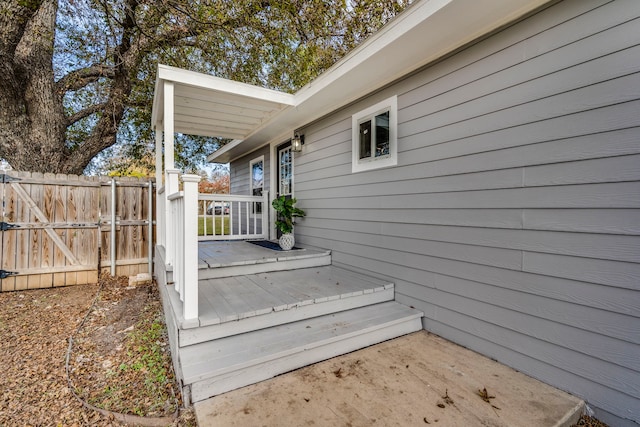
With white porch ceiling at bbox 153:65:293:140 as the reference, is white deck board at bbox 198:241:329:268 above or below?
below

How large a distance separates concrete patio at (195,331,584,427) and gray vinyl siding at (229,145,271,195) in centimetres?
477

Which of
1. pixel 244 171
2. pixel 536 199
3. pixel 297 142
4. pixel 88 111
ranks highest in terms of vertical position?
pixel 88 111

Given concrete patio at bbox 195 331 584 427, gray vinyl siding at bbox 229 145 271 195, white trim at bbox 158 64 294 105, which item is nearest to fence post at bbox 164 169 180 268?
white trim at bbox 158 64 294 105

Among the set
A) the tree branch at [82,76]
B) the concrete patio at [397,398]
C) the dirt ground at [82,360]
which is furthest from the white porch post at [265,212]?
the tree branch at [82,76]

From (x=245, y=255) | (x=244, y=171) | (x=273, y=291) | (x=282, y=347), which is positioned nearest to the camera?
(x=282, y=347)

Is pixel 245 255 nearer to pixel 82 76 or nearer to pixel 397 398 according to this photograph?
pixel 397 398

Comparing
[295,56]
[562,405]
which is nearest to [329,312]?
[562,405]

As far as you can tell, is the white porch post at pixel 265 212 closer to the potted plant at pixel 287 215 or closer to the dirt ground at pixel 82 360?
the potted plant at pixel 287 215

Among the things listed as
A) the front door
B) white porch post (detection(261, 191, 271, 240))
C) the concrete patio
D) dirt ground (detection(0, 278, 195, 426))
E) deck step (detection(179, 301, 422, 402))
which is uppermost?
the front door

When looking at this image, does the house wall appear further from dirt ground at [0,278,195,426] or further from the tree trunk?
the tree trunk

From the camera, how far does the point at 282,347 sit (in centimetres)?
216

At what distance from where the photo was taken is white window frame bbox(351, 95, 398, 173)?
3.20 metres

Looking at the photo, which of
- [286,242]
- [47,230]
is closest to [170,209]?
[286,242]

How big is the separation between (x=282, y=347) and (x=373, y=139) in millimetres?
2521
